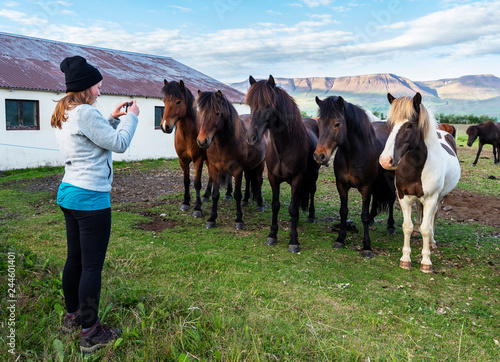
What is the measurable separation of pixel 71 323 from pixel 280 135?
136 inches

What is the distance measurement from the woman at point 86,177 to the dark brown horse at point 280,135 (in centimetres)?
244

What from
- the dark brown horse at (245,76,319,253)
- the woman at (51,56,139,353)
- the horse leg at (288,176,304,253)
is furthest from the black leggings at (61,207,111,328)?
the horse leg at (288,176,304,253)

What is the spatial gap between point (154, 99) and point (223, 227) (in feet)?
41.1

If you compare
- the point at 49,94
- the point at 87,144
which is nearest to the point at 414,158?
the point at 87,144

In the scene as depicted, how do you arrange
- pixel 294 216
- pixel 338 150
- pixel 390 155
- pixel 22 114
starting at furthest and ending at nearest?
pixel 22 114
pixel 294 216
pixel 338 150
pixel 390 155

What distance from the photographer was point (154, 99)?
54.9 feet

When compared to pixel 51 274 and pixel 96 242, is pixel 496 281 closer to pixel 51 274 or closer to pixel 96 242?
pixel 96 242

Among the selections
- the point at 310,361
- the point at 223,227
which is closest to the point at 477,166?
the point at 223,227

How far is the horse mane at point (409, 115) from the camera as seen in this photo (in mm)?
3996

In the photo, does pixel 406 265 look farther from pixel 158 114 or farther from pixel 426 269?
pixel 158 114

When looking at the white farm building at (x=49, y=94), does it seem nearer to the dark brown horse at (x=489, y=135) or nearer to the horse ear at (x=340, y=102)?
the horse ear at (x=340, y=102)

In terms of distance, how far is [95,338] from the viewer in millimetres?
2398

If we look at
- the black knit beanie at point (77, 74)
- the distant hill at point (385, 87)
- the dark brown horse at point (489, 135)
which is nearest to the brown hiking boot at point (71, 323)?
the black knit beanie at point (77, 74)

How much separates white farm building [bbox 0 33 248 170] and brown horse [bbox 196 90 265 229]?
1012 cm
